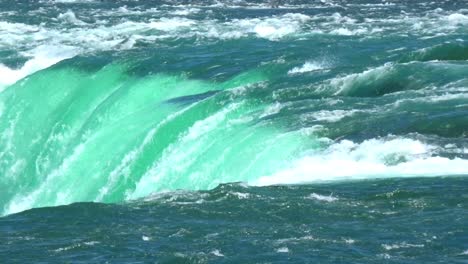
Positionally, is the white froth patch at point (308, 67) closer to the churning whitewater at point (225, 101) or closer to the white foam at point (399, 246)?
the churning whitewater at point (225, 101)

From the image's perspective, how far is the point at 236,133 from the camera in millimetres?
32406

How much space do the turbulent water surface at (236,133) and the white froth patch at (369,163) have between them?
7cm

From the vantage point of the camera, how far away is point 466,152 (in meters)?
28.5

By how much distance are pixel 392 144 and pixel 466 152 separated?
5.85 feet

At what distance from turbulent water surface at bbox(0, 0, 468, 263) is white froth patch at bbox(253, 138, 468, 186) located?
0.22 ft

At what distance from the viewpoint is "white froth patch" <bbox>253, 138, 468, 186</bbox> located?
1084 inches

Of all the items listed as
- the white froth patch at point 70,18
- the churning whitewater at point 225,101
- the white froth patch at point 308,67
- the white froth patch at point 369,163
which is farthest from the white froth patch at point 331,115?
the white froth patch at point 70,18

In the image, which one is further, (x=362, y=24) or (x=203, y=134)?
(x=362, y=24)

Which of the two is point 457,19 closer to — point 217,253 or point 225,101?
point 225,101

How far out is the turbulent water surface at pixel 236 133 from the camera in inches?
909

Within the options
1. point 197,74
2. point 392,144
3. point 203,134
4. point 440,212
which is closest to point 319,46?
point 197,74

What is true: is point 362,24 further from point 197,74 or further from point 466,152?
point 466,152

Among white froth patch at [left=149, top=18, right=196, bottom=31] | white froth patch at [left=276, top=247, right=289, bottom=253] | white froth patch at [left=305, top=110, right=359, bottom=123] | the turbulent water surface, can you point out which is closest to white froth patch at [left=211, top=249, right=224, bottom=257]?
the turbulent water surface

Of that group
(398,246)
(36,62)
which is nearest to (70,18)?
(36,62)
